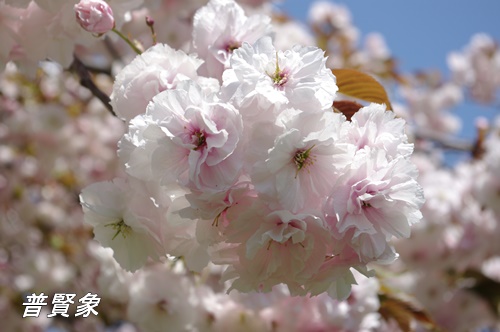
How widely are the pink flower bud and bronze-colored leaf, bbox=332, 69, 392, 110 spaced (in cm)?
52

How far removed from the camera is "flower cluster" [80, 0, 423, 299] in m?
0.92

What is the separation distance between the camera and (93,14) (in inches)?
49.0

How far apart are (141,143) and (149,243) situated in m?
0.24

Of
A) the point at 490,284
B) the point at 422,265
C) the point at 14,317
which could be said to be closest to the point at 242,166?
the point at 490,284

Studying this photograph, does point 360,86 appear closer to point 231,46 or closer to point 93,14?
point 231,46

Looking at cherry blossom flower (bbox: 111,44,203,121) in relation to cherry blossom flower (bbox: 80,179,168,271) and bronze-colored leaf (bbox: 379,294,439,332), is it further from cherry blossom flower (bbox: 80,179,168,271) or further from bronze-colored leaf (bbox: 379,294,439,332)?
bronze-colored leaf (bbox: 379,294,439,332)

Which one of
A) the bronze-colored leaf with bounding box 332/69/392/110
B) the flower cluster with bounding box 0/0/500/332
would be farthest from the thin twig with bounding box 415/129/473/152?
the bronze-colored leaf with bounding box 332/69/392/110

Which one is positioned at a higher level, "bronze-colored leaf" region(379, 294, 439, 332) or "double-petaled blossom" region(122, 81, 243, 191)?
"double-petaled blossom" region(122, 81, 243, 191)

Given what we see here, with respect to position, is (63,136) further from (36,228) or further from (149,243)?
(149,243)

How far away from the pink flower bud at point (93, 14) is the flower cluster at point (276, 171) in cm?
36

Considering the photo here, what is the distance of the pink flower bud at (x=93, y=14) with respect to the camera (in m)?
1.25

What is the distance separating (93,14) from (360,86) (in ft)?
1.99

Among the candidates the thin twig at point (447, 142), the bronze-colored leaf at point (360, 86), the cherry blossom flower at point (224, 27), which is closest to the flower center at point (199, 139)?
the cherry blossom flower at point (224, 27)

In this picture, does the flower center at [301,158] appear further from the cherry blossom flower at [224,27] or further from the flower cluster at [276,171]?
the cherry blossom flower at [224,27]
